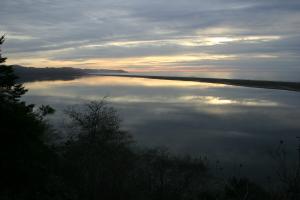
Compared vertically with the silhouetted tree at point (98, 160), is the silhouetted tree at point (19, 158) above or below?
above

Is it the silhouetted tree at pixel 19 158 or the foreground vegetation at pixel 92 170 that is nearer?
the silhouetted tree at pixel 19 158

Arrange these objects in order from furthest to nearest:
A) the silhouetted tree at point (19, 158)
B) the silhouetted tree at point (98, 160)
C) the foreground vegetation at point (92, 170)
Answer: the silhouetted tree at point (98, 160) < the foreground vegetation at point (92, 170) < the silhouetted tree at point (19, 158)

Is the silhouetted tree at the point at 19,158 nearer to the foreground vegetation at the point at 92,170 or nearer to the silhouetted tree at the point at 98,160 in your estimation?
the foreground vegetation at the point at 92,170

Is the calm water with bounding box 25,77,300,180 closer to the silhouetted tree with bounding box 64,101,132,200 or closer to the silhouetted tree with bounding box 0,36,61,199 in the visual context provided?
the silhouetted tree with bounding box 64,101,132,200

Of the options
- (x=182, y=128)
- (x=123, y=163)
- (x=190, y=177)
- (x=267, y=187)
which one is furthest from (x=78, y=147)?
(x=182, y=128)

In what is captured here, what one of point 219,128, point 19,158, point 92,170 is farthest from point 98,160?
point 219,128

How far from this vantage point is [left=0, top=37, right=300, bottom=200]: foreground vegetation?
1075 cm

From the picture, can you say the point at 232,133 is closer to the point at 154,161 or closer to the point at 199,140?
the point at 199,140

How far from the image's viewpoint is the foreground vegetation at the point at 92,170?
35.3ft

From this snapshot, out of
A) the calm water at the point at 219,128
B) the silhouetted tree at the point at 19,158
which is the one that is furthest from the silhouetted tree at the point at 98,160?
the calm water at the point at 219,128

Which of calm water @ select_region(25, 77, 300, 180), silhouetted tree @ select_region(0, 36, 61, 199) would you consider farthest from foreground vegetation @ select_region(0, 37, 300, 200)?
calm water @ select_region(25, 77, 300, 180)

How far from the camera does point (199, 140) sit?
1032 inches

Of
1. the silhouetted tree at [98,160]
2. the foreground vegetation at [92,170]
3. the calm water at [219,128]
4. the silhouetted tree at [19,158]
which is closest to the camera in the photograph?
the silhouetted tree at [19,158]

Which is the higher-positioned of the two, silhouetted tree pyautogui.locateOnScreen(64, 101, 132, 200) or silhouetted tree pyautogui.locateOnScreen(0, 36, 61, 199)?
silhouetted tree pyautogui.locateOnScreen(0, 36, 61, 199)
